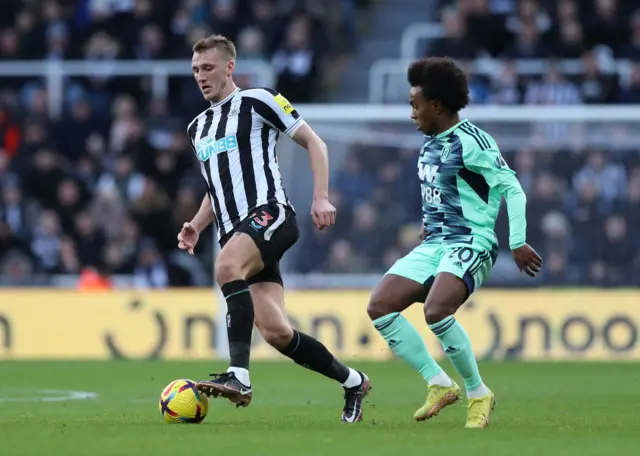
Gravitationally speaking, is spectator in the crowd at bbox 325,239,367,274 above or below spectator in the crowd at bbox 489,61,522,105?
below

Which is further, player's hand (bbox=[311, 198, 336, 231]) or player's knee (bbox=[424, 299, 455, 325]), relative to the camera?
player's hand (bbox=[311, 198, 336, 231])

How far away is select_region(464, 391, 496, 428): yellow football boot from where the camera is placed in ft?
23.5

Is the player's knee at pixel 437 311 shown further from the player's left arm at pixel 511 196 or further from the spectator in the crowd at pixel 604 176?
the spectator in the crowd at pixel 604 176

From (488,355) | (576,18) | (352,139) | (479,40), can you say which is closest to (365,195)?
(352,139)

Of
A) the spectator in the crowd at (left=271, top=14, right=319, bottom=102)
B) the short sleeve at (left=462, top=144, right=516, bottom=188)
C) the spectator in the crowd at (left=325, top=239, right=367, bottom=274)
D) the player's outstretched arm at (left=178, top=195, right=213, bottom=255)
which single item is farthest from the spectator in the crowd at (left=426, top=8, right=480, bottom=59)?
the short sleeve at (left=462, top=144, right=516, bottom=188)

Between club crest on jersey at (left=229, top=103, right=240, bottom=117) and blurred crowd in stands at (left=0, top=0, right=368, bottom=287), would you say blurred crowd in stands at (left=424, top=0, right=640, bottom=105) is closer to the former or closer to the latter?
blurred crowd in stands at (left=0, top=0, right=368, bottom=287)

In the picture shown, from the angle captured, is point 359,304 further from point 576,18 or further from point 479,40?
point 576,18

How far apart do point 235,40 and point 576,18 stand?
4.84 meters

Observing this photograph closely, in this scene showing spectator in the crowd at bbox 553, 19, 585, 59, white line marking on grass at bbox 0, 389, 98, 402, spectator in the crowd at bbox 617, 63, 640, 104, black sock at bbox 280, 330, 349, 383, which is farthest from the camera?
spectator in the crowd at bbox 553, 19, 585, 59

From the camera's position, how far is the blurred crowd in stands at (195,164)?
16141 mm

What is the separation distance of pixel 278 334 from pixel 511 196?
1.48m

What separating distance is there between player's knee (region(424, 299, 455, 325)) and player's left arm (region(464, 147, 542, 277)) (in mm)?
436

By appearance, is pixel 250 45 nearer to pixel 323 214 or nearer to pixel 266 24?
pixel 266 24

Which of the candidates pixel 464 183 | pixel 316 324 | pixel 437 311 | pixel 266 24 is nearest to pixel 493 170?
pixel 464 183
